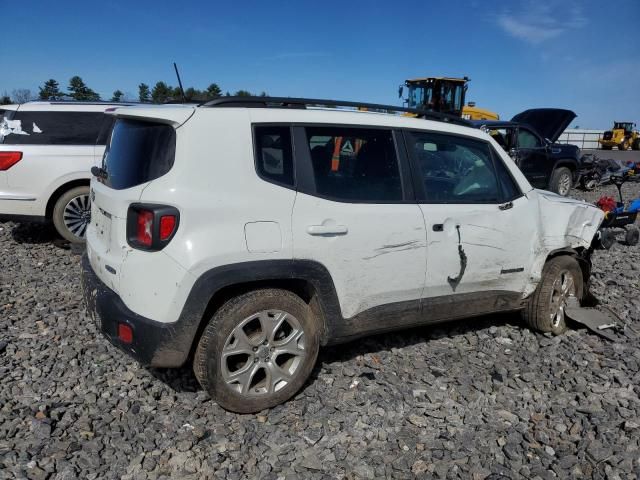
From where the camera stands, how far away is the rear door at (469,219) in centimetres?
366

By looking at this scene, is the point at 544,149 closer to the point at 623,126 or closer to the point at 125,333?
the point at 125,333

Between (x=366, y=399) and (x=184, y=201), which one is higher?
(x=184, y=201)

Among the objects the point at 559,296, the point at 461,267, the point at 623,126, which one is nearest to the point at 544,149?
A: the point at 559,296

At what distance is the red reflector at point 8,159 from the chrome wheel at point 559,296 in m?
6.28

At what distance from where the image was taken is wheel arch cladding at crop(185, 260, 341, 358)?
286 cm

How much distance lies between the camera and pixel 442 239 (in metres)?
3.64

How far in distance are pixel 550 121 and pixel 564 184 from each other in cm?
160

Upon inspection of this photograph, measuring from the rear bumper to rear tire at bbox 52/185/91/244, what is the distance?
170 inches

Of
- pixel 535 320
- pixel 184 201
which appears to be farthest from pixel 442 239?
pixel 184 201

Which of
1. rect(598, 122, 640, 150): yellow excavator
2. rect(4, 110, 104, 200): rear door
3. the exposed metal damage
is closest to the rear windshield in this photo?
the exposed metal damage

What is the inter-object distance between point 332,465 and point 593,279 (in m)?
4.50

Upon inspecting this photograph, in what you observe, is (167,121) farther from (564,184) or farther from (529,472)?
(564,184)

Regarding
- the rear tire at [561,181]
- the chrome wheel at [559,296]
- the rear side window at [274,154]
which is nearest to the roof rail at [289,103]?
the rear side window at [274,154]

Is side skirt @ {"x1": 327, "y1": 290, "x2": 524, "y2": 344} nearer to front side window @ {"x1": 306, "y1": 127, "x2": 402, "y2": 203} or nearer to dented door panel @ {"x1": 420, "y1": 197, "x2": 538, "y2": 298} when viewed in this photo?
dented door panel @ {"x1": 420, "y1": 197, "x2": 538, "y2": 298}
